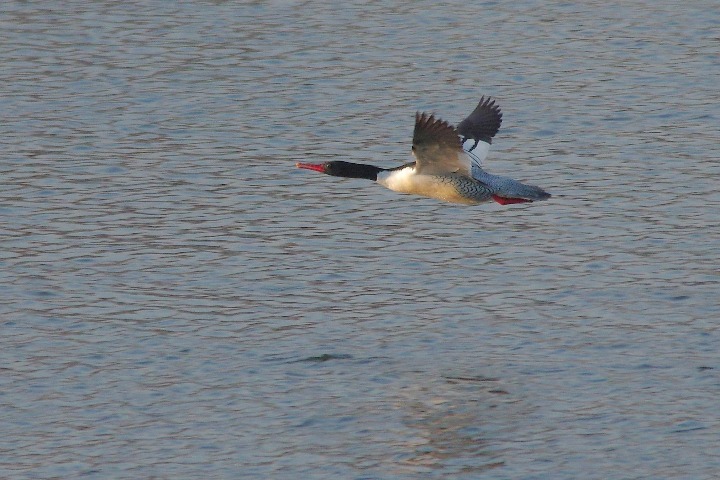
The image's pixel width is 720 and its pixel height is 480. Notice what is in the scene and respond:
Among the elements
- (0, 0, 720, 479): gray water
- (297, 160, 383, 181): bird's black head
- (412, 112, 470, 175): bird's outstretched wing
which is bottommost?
(0, 0, 720, 479): gray water

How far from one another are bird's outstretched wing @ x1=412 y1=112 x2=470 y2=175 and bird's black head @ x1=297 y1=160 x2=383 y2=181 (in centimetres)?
94

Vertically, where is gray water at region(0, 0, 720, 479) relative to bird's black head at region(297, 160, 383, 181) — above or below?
below

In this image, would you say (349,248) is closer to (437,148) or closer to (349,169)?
(349,169)

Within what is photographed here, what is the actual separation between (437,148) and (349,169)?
1.75 m

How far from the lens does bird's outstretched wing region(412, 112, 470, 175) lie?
13.0m

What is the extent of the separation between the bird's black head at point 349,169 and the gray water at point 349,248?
40.8 inches

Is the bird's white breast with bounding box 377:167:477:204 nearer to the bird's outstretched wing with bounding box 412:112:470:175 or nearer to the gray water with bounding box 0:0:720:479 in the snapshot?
the bird's outstretched wing with bounding box 412:112:470:175

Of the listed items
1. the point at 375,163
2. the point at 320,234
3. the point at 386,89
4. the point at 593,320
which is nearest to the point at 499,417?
the point at 593,320

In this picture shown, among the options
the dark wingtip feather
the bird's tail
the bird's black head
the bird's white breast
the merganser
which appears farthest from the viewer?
the bird's black head

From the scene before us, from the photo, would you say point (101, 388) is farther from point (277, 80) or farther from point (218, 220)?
point (277, 80)

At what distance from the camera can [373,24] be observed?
23953 millimetres

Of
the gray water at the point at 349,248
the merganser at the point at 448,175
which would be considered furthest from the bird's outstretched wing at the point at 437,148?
the gray water at the point at 349,248

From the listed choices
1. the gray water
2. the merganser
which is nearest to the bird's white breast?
the merganser

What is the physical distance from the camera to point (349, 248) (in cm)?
1595
